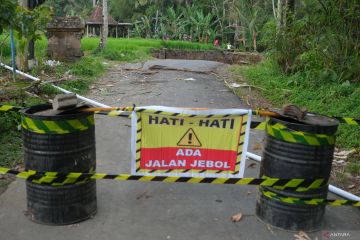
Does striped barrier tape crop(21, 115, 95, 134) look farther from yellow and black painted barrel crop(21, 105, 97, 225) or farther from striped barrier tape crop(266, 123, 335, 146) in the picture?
striped barrier tape crop(266, 123, 335, 146)

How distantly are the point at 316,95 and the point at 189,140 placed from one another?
583 cm

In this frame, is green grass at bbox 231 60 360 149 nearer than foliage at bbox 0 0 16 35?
No

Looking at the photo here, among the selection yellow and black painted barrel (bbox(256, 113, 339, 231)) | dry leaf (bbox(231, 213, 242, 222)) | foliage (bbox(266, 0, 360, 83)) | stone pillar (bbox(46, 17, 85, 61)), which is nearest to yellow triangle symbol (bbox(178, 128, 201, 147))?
yellow and black painted barrel (bbox(256, 113, 339, 231))

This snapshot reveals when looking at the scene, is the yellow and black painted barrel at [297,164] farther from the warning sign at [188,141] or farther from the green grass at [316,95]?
the green grass at [316,95]

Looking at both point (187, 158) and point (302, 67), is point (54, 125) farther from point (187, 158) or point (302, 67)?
point (302, 67)

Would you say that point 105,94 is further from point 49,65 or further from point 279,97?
point 279,97

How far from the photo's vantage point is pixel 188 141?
3.62 meters

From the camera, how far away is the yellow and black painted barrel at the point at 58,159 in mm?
3436

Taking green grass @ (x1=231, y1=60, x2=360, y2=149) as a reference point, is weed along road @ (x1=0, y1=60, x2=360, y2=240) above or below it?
→ below

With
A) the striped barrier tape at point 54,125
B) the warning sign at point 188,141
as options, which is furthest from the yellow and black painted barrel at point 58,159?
the warning sign at point 188,141

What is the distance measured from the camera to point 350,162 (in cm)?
552

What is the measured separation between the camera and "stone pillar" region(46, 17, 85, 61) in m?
12.1

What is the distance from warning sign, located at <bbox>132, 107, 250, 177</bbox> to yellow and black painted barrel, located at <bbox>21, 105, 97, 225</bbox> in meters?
0.44

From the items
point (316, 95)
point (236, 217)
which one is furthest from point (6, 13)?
point (316, 95)
